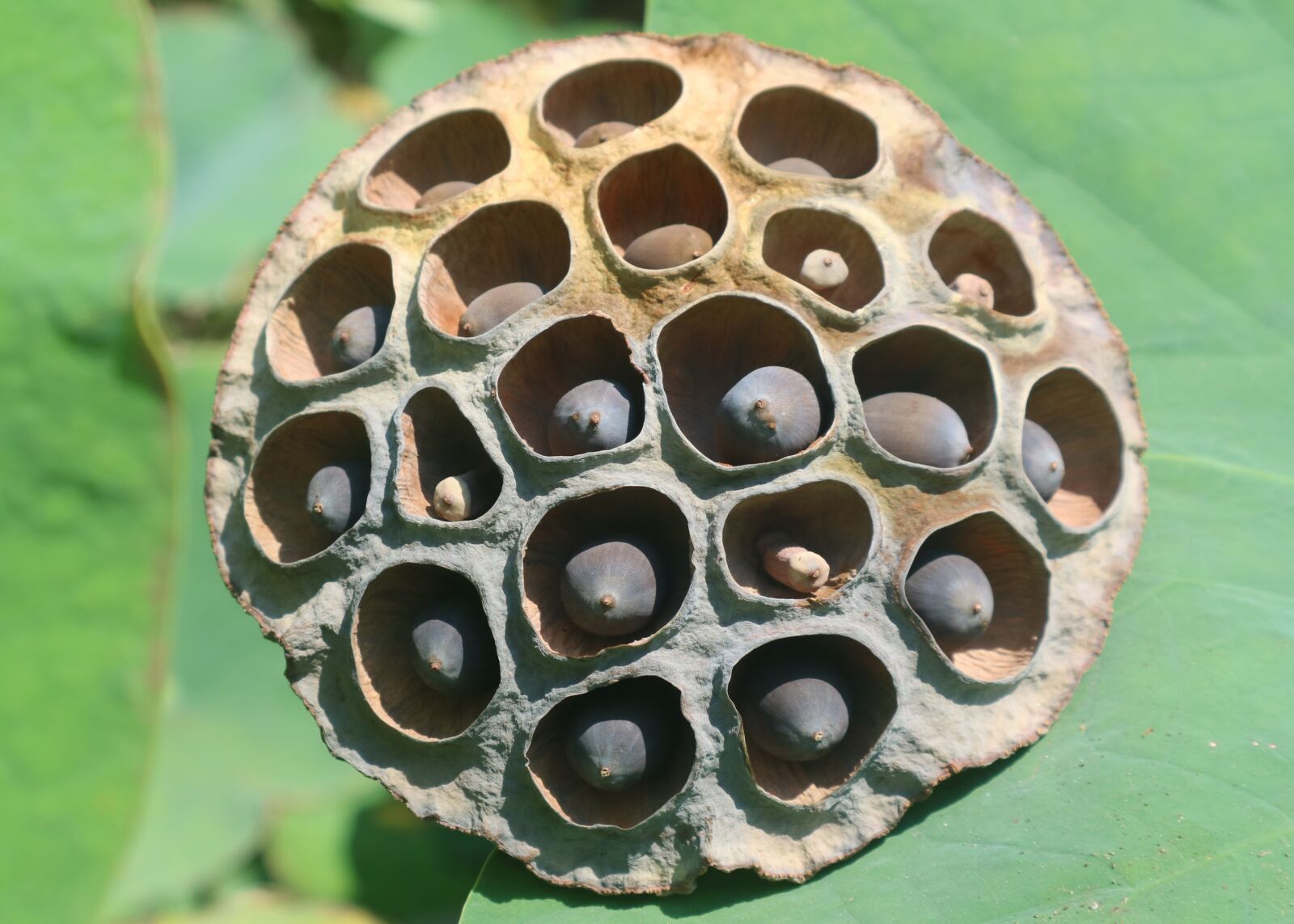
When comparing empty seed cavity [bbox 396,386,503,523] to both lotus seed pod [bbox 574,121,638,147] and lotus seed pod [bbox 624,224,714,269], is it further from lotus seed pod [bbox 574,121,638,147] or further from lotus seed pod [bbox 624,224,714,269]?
lotus seed pod [bbox 574,121,638,147]

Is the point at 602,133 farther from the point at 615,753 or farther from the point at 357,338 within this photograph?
the point at 615,753

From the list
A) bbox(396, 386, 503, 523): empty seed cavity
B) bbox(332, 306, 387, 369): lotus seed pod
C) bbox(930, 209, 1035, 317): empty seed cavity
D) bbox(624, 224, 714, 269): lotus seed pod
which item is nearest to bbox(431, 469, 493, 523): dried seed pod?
bbox(396, 386, 503, 523): empty seed cavity

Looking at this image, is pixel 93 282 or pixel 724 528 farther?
pixel 93 282

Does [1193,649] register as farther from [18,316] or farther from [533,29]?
[533,29]

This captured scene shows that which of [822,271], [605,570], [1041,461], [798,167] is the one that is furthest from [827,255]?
[605,570]

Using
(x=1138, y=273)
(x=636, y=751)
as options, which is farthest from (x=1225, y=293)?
(x=636, y=751)

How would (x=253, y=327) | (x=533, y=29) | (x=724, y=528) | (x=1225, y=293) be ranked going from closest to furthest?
1. (x=724, y=528)
2. (x=253, y=327)
3. (x=1225, y=293)
4. (x=533, y=29)
